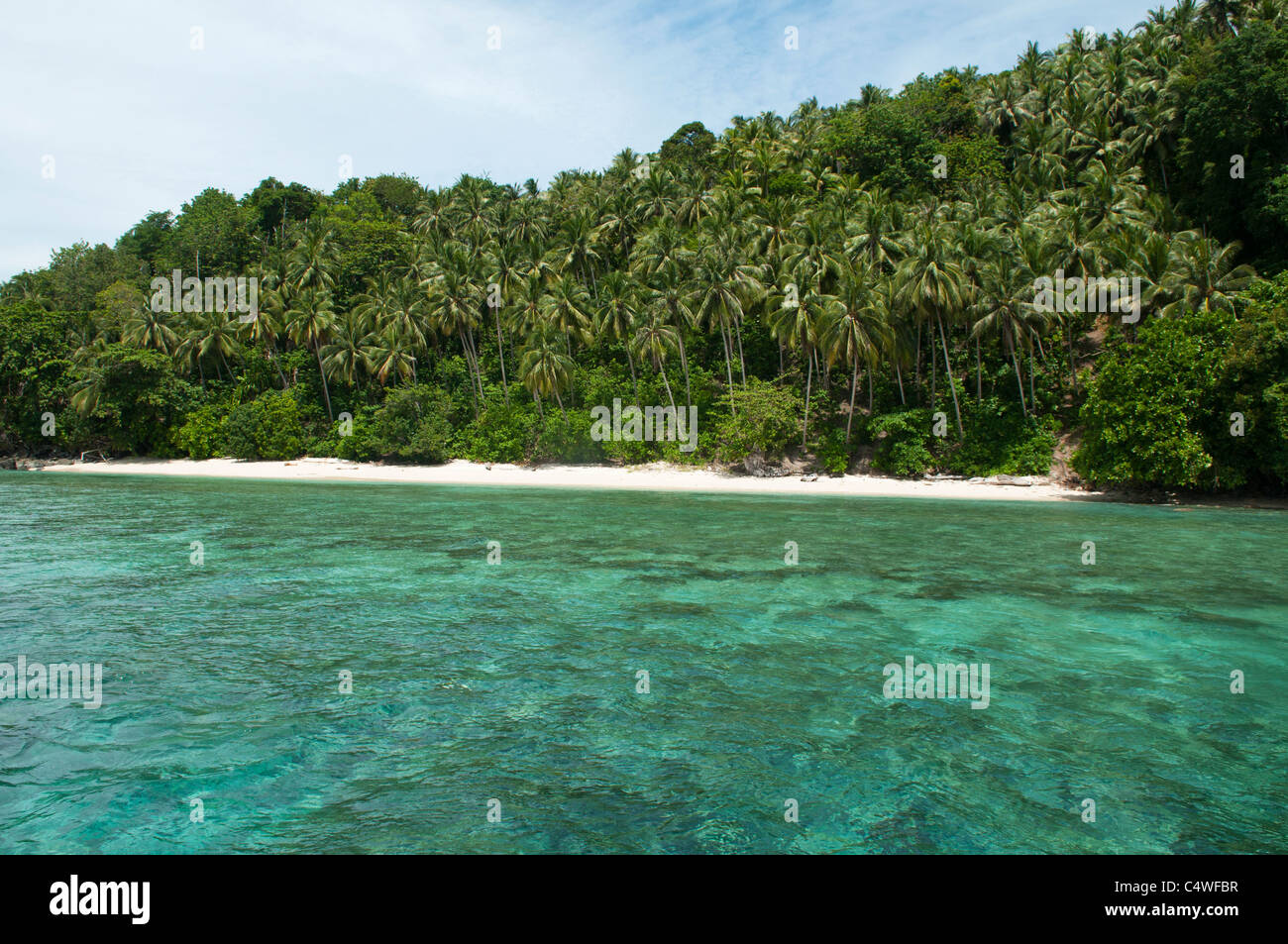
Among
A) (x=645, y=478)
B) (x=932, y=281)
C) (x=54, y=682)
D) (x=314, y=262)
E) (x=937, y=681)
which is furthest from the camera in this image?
(x=314, y=262)

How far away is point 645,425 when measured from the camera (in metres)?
57.4

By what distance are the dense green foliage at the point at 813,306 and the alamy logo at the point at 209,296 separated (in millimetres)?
1587

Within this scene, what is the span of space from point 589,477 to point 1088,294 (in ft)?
107

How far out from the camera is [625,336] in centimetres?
5669

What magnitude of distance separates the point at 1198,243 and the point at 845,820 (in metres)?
45.7

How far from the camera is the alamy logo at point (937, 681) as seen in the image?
1198 cm

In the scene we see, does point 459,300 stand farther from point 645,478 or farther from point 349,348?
point 645,478

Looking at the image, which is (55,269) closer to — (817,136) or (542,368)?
(542,368)

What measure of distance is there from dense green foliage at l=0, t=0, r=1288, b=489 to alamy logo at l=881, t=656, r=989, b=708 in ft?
93.8

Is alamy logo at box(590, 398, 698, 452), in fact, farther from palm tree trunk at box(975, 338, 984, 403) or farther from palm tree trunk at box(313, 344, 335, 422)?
palm tree trunk at box(313, 344, 335, 422)
